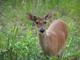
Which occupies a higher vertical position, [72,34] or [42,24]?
[42,24]

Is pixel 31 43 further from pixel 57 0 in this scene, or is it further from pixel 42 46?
pixel 57 0

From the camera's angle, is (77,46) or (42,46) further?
(77,46)

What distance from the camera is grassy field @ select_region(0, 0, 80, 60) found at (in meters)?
7.24

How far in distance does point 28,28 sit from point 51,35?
141cm

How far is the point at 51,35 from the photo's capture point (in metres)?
7.75

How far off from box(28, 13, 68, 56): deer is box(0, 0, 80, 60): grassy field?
16 centimetres

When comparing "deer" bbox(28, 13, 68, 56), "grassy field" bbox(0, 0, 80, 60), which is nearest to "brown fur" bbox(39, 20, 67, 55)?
"deer" bbox(28, 13, 68, 56)

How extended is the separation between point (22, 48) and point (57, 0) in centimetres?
288

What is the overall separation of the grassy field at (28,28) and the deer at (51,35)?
156 mm

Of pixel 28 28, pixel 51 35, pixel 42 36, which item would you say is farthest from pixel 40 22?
pixel 28 28

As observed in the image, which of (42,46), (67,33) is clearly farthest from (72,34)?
(42,46)

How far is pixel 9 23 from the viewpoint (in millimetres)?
9281

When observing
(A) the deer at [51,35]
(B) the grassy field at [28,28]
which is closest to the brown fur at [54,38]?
(A) the deer at [51,35]

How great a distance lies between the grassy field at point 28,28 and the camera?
724 centimetres
